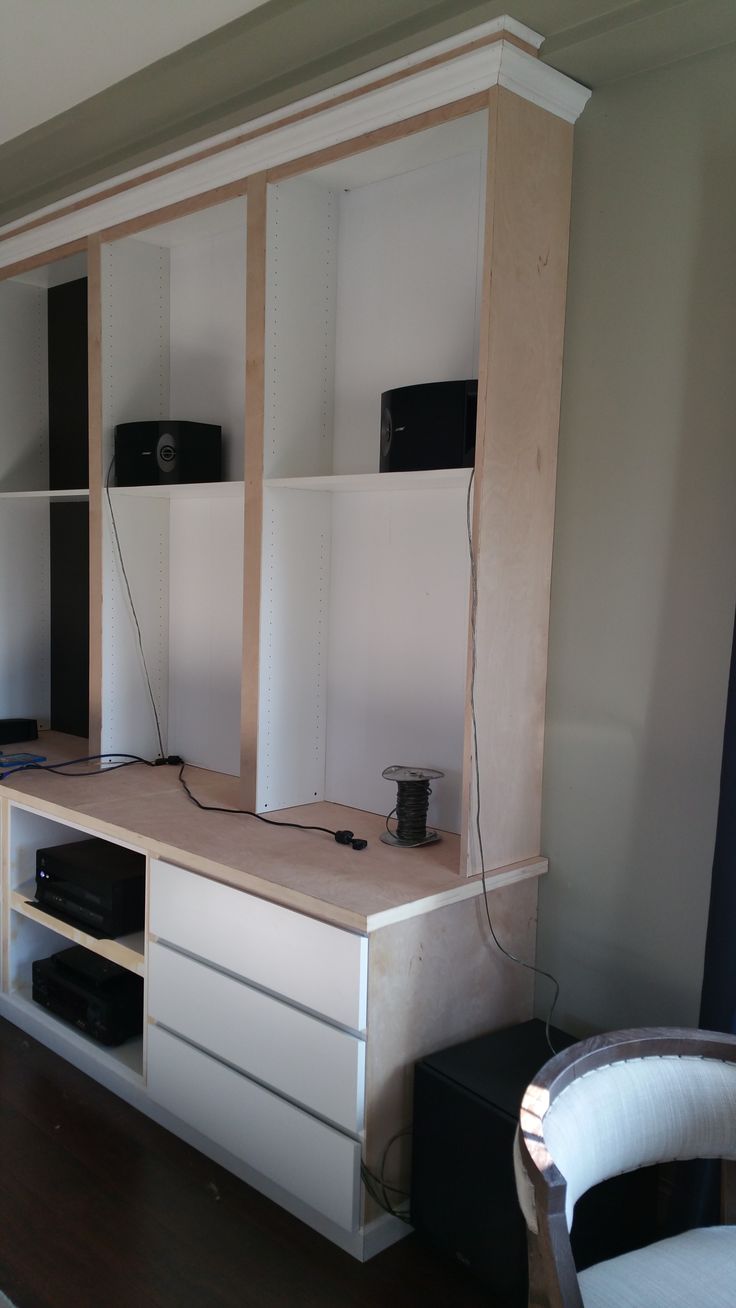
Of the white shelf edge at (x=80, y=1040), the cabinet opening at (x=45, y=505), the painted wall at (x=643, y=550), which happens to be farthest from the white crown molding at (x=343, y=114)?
the white shelf edge at (x=80, y=1040)

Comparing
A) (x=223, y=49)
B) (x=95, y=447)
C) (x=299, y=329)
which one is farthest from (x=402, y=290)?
(x=95, y=447)

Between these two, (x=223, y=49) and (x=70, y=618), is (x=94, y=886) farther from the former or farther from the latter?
(x=223, y=49)

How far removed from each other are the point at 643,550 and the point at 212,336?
5.63 ft

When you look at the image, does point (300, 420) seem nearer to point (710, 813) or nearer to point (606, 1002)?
point (710, 813)

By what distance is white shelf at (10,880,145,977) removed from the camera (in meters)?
2.54

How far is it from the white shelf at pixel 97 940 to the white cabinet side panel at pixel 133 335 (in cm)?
137

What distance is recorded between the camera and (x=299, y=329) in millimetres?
2598

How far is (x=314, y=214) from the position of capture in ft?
8.55

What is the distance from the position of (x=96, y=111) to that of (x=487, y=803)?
2130 millimetres

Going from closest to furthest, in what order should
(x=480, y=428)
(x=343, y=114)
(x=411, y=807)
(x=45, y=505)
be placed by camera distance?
(x=480, y=428) → (x=343, y=114) → (x=411, y=807) → (x=45, y=505)

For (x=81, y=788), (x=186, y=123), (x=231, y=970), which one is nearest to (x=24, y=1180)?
(x=231, y=970)

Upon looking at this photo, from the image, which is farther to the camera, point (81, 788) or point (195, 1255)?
point (81, 788)

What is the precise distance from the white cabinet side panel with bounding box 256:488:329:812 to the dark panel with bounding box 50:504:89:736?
1.32 m

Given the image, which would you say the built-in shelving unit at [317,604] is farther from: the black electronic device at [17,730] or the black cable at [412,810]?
the black electronic device at [17,730]
